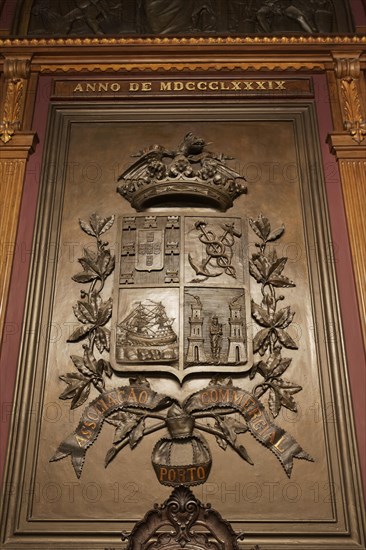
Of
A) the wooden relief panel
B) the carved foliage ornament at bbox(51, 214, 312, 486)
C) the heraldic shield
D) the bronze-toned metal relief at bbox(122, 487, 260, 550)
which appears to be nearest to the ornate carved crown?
the wooden relief panel

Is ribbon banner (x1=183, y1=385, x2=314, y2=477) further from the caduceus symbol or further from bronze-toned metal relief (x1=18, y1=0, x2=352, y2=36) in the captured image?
bronze-toned metal relief (x1=18, y1=0, x2=352, y2=36)

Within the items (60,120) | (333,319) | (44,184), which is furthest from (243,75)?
(333,319)

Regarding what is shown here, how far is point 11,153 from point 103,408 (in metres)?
2.19

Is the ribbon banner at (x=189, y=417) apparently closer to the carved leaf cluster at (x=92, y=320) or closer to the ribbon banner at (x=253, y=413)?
the ribbon banner at (x=253, y=413)

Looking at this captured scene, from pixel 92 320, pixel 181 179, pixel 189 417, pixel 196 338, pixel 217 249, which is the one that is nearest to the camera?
pixel 189 417

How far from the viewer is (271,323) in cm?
480

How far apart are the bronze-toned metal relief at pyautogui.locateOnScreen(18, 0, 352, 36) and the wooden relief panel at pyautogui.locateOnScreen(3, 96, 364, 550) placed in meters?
0.93

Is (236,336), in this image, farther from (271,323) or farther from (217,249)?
(217,249)

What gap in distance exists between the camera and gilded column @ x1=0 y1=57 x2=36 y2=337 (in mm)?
5039

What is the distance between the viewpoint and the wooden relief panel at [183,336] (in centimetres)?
431

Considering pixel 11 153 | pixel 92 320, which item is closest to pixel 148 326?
pixel 92 320

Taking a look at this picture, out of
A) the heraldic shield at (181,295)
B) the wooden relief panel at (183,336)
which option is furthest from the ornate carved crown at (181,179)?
the heraldic shield at (181,295)

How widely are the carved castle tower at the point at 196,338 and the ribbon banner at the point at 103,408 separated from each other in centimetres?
33

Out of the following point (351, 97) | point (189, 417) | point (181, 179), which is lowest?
point (189, 417)
